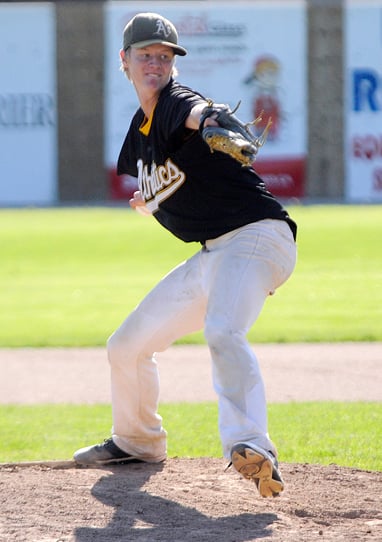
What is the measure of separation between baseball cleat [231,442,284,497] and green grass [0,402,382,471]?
1357mm

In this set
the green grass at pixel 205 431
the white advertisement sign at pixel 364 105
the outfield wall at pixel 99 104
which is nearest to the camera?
the green grass at pixel 205 431

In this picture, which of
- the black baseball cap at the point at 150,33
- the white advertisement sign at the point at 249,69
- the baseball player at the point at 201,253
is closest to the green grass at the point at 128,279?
the baseball player at the point at 201,253

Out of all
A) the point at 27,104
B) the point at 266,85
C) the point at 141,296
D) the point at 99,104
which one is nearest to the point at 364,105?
the point at 266,85

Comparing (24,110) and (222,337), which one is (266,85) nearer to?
(24,110)

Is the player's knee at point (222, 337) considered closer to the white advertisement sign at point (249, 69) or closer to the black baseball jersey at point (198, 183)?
the black baseball jersey at point (198, 183)

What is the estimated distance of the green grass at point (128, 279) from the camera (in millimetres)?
11352

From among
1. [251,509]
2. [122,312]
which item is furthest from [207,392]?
[122,312]

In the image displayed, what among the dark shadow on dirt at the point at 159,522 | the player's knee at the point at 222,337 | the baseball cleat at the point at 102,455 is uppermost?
the player's knee at the point at 222,337

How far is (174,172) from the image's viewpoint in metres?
5.36

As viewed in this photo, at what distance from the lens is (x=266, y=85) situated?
34.8m

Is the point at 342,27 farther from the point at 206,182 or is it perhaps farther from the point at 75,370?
the point at 206,182

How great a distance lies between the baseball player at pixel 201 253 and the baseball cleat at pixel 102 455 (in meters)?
0.20

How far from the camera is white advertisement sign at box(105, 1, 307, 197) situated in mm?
34500

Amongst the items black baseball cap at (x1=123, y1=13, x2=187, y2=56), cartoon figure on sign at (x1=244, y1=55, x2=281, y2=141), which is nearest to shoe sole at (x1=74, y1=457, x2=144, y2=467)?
black baseball cap at (x1=123, y1=13, x2=187, y2=56)
